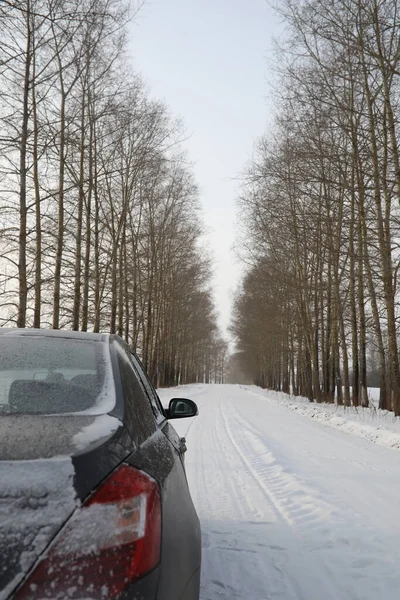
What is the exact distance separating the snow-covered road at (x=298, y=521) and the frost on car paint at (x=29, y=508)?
223 centimetres

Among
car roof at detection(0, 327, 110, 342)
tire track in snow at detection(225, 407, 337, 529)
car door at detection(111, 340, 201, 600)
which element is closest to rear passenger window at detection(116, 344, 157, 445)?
car door at detection(111, 340, 201, 600)

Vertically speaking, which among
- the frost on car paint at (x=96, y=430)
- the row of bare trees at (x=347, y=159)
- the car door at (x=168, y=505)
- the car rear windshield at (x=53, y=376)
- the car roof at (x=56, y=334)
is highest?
the row of bare trees at (x=347, y=159)

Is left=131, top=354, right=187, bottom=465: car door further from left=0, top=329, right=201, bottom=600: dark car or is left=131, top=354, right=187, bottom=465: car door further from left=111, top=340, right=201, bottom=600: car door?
left=0, top=329, right=201, bottom=600: dark car

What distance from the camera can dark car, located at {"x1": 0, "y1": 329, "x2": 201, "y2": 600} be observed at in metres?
1.24

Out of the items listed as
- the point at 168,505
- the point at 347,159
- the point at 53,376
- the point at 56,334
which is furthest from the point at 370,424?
the point at 168,505

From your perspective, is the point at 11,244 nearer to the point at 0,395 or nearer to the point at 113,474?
the point at 0,395

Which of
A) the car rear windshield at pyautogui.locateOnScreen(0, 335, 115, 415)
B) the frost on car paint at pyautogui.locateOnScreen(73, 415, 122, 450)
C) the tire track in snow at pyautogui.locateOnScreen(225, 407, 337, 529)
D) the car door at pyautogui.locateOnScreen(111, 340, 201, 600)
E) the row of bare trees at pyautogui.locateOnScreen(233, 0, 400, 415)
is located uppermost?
the row of bare trees at pyautogui.locateOnScreen(233, 0, 400, 415)

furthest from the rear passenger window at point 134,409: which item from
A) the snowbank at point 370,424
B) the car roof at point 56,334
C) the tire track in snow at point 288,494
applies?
the snowbank at point 370,424

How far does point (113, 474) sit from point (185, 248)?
32.3m

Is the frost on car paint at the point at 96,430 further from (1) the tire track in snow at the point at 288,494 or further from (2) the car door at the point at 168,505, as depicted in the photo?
(1) the tire track in snow at the point at 288,494

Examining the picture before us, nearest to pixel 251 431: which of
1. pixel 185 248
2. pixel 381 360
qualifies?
pixel 381 360

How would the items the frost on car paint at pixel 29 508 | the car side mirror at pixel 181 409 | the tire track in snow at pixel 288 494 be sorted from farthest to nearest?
the tire track in snow at pixel 288 494 < the car side mirror at pixel 181 409 < the frost on car paint at pixel 29 508

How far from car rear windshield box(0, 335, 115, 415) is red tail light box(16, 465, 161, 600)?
388 millimetres

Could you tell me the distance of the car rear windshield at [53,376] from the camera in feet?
6.00
